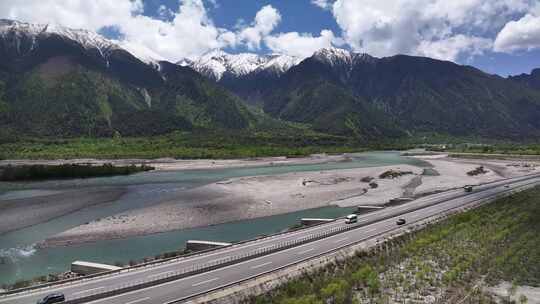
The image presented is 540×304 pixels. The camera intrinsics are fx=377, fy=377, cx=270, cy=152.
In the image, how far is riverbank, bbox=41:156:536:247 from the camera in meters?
53.8

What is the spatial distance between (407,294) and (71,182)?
305 feet

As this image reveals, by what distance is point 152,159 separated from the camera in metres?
Answer: 156

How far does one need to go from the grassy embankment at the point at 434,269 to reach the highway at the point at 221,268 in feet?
12.6

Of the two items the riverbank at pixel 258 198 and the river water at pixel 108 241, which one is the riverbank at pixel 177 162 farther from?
the river water at pixel 108 241

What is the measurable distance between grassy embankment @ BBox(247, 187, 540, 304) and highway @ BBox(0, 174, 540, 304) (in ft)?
12.6

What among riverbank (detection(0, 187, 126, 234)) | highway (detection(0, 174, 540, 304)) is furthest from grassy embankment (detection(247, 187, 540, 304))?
riverbank (detection(0, 187, 126, 234))

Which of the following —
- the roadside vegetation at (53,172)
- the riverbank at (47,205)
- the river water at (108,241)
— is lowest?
the river water at (108,241)

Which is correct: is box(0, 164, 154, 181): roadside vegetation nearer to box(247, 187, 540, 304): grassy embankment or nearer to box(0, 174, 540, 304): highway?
box(0, 174, 540, 304): highway

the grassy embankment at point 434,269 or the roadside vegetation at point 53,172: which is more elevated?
the roadside vegetation at point 53,172

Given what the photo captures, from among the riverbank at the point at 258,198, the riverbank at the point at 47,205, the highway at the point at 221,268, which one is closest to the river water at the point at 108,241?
the riverbank at the point at 47,205

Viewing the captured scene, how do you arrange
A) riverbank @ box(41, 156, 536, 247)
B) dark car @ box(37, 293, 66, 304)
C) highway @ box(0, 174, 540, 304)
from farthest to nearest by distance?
riverbank @ box(41, 156, 536, 247) < highway @ box(0, 174, 540, 304) < dark car @ box(37, 293, 66, 304)

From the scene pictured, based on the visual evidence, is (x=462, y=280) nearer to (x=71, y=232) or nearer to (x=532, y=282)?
(x=532, y=282)

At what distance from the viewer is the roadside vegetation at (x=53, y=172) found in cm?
10217

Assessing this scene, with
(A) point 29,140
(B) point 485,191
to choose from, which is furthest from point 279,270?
(A) point 29,140
